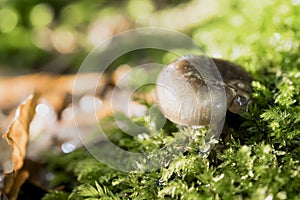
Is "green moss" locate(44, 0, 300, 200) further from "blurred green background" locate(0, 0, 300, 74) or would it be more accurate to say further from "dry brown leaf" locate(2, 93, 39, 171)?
"blurred green background" locate(0, 0, 300, 74)

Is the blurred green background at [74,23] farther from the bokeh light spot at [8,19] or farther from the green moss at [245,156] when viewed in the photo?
the green moss at [245,156]

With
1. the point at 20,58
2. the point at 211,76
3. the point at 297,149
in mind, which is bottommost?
the point at 20,58

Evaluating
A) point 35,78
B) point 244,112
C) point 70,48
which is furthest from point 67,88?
point 244,112

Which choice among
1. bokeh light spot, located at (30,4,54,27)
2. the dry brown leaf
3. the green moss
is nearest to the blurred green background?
bokeh light spot, located at (30,4,54,27)

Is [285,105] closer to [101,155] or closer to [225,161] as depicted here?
[225,161]

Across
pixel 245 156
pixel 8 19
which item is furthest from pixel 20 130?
pixel 8 19

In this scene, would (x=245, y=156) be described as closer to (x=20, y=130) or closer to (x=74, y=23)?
(x=20, y=130)

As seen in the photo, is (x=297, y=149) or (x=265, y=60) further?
(x=265, y=60)
